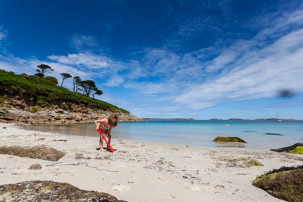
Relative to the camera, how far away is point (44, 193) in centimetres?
186

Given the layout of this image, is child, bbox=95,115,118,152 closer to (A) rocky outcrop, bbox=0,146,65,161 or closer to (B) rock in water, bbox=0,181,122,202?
(A) rocky outcrop, bbox=0,146,65,161

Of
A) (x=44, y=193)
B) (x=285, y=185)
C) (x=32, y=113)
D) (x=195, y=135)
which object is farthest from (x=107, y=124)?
(x=32, y=113)

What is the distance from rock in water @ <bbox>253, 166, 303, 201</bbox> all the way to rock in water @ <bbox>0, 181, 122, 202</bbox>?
2627 mm

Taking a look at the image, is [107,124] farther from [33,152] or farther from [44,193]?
[44,193]

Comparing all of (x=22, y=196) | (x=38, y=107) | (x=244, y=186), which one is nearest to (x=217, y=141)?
(x=244, y=186)

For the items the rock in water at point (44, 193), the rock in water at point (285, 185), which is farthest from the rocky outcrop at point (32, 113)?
the rock in water at point (285, 185)

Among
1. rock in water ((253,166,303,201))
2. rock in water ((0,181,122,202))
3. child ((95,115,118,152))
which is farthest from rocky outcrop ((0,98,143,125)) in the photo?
rock in water ((253,166,303,201))

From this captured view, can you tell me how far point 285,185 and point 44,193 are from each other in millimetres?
3567

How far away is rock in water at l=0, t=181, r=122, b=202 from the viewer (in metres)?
1.75

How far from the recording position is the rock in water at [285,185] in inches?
95.0

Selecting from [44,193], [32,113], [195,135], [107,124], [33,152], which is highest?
[32,113]

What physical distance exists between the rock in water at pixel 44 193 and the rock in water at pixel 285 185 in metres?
2.63

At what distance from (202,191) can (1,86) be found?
3651 centimetres

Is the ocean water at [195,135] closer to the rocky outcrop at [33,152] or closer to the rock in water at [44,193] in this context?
the rocky outcrop at [33,152]
